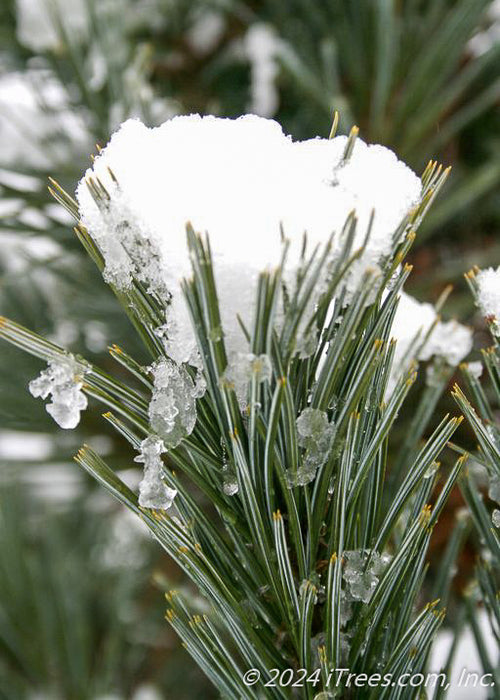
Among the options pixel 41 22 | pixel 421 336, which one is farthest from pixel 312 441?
pixel 41 22

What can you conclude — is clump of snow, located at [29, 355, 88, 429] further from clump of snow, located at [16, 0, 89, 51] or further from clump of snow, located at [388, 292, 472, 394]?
clump of snow, located at [16, 0, 89, 51]

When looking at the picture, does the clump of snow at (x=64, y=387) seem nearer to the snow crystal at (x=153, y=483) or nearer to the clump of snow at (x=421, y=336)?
the snow crystal at (x=153, y=483)

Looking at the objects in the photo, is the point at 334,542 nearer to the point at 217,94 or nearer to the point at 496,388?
the point at 496,388

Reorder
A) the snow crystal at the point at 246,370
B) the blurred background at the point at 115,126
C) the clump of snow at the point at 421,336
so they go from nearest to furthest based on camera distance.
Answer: the snow crystal at the point at 246,370 → the clump of snow at the point at 421,336 → the blurred background at the point at 115,126

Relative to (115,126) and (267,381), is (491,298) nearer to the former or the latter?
(267,381)

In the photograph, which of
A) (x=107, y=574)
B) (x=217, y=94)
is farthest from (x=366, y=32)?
(x=107, y=574)

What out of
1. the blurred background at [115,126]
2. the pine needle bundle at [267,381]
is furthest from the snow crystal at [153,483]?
the blurred background at [115,126]
